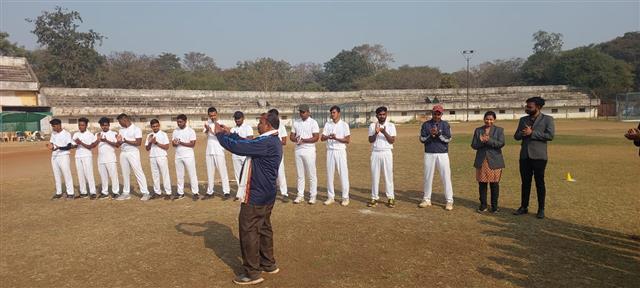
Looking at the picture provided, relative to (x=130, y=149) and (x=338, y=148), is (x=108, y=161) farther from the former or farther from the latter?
(x=338, y=148)

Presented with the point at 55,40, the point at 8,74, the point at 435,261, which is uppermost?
the point at 55,40

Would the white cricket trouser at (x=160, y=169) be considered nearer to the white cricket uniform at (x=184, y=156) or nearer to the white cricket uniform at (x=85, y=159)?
the white cricket uniform at (x=184, y=156)

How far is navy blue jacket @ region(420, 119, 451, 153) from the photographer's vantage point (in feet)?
23.8

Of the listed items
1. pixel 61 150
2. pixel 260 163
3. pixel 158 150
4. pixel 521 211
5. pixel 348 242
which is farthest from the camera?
pixel 61 150

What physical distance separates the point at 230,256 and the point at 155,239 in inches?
56.5

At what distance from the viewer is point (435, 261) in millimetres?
4965

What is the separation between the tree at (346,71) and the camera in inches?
2606

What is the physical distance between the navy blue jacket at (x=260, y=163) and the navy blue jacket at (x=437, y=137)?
141 inches

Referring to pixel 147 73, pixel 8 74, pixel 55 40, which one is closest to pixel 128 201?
pixel 8 74

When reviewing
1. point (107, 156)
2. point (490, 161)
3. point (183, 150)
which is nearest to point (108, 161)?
point (107, 156)

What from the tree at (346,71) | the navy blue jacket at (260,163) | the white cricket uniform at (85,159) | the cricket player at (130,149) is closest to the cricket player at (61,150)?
the white cricket uniform at (85,159)

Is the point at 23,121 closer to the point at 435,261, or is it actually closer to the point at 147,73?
the point at 147,73

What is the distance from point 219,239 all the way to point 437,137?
13.1 ft

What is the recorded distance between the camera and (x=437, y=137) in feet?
24.0
